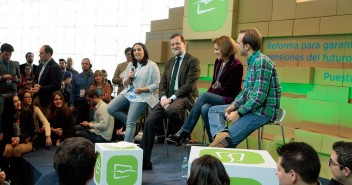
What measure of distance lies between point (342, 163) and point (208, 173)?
926mm

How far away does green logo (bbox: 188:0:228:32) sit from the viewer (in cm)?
526

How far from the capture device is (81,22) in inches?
392

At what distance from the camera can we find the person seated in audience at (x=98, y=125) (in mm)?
5375

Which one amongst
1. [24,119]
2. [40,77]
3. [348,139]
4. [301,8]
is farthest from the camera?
[40,77]

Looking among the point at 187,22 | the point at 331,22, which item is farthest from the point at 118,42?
the point at 331,22

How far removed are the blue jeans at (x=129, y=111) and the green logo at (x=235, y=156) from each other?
168 centimetres

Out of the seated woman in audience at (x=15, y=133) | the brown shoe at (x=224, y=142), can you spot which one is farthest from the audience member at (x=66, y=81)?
the brown shoe at (x=224, y=142)

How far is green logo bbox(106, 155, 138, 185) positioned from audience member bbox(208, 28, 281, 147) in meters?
0.66

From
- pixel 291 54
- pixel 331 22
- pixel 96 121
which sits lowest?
pixel 96 121

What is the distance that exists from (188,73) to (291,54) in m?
1.25

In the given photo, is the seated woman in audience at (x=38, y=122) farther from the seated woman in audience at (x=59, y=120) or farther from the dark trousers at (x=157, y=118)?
the dark trousers at (x=157, y=118)

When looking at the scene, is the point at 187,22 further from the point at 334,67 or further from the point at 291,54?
the point at 334,67

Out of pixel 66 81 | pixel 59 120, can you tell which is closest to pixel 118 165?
pixel 59 120

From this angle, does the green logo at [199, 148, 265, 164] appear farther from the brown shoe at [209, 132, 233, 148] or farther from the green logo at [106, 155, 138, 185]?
the green logo at [106, 155, 138, 185]
